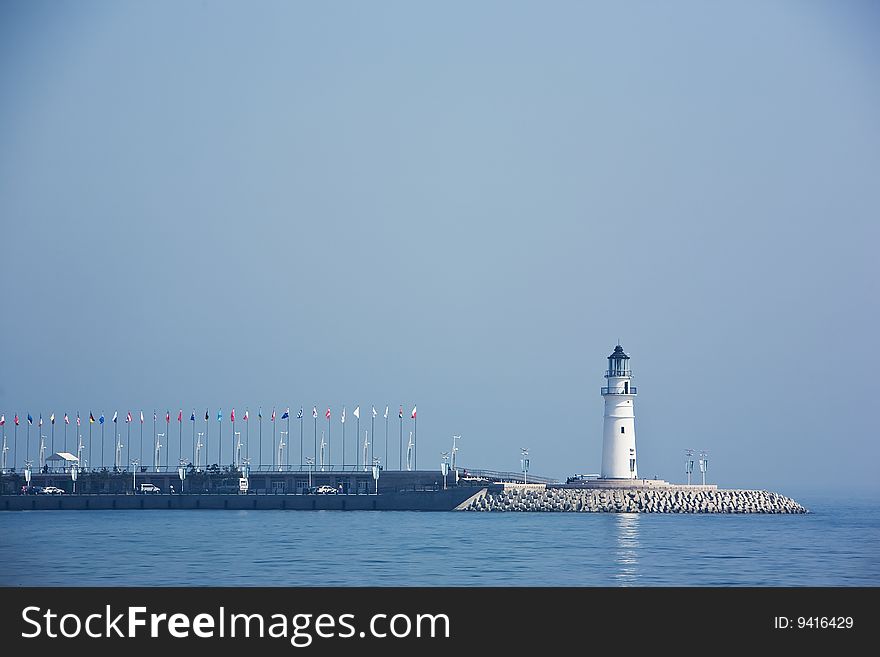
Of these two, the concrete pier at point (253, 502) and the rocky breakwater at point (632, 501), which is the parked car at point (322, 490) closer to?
the concrete pier at point (253, 502)

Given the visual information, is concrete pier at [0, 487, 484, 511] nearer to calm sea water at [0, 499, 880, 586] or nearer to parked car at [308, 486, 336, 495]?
parked car at [308, 486, 336, 495]

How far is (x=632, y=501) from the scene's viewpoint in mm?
119188

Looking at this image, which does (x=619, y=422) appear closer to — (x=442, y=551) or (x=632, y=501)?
(x=632, y=501)

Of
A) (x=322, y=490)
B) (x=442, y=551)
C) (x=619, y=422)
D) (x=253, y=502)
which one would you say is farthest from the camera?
(x=322, y=490)

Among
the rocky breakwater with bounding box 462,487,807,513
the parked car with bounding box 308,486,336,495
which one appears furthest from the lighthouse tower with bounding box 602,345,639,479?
the parked car with bounding box 308,486,336,495

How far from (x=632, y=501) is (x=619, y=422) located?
7.27m

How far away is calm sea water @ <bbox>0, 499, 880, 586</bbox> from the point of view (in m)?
59.8

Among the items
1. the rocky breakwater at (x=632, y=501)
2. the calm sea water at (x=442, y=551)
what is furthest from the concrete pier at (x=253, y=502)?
the calm sea water at (x=442, y=551)

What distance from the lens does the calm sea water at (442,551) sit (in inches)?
2356

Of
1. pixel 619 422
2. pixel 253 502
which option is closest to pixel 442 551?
pixel 619 422

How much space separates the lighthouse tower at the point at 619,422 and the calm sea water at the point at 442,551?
192 inches

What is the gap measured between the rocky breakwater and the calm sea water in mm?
2827
